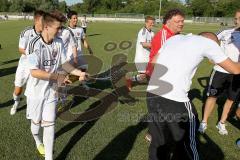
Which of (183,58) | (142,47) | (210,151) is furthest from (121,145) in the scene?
(142,47)

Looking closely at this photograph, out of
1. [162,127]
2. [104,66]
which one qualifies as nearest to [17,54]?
[104,66]

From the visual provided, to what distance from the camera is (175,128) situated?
3812 mm

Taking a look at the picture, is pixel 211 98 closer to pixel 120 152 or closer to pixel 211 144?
pixel 211 144

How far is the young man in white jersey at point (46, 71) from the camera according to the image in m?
4.09

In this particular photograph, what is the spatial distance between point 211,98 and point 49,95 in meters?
3.19

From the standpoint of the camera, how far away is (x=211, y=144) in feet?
19.0

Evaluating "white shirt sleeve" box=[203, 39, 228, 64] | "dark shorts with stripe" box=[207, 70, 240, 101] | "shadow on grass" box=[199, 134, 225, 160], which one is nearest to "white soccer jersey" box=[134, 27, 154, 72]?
"dark shorts with stripe" box=[207, 70, 240, 101]

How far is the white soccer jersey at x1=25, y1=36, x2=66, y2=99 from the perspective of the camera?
4.17 metres

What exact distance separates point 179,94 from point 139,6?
97939 millimetres

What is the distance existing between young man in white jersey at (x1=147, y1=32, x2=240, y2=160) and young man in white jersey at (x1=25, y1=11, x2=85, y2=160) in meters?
1.03

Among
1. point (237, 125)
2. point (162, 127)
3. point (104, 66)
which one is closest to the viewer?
point (162, 127)

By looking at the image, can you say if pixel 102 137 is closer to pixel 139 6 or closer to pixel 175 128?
pixel 175 128

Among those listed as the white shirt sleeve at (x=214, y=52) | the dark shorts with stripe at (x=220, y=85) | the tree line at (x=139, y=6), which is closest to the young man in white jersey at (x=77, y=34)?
the dark shorts with stripe at (x=220, y=85)

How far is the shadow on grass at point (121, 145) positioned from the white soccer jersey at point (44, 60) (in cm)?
135
